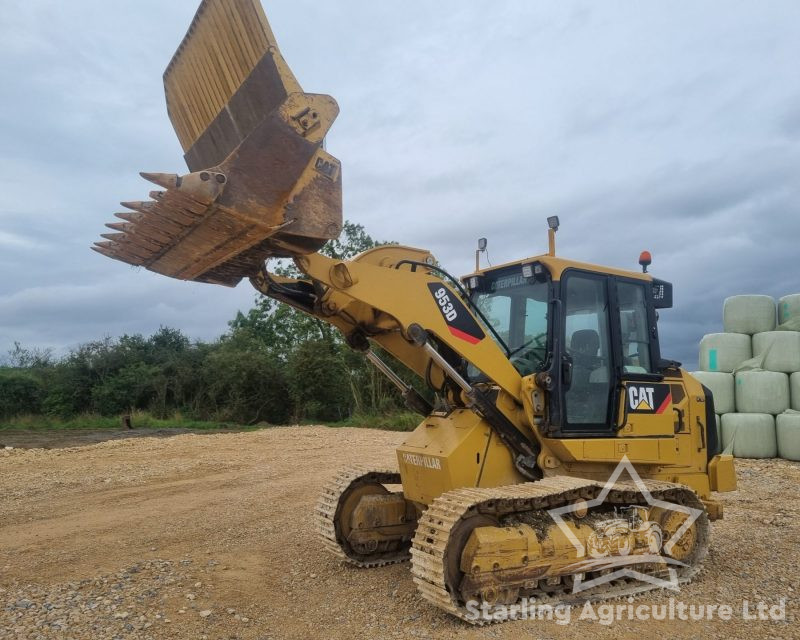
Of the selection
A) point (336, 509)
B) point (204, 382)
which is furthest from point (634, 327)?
point (204, 382)

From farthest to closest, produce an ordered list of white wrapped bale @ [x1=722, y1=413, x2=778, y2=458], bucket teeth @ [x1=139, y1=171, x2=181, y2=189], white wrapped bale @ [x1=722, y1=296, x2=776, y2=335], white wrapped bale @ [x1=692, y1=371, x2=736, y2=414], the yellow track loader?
white wrapped bale @ [x1=722, y1=296, x2=776, y2=335]
white wrapped bale @ [x1=692, y1=371, x2=736, y2=414]
white wrapped bale @ [x1=722, y1=413, x2=778, y2=458]
the yellow track loader
bucket teeth @ [x1=139, y1=171, x2=181, y2=189]

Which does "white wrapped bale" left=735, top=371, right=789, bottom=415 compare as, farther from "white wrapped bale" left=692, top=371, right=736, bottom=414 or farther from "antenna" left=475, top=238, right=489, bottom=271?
"antenna" left=475, top=238, right=489, bottom=271

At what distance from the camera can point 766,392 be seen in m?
12.8

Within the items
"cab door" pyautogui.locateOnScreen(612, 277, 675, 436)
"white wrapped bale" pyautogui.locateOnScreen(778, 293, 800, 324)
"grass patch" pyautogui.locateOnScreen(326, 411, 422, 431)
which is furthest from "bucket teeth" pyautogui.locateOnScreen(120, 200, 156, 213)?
"grass patch" pyautogui.locateOnScreen(326, 411, 422, 431)

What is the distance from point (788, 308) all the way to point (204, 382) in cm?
2432

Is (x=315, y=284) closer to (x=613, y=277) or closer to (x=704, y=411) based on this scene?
(x=613, y=277)

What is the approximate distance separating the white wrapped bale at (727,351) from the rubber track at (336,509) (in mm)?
9798

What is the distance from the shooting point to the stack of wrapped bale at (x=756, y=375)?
12.7 meters

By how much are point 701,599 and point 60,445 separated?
15.7 metres

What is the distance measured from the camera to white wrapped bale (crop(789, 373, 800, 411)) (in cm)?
1270

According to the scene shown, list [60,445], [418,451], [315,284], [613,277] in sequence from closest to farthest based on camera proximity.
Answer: [315,284] → [418,451] → [613,277] → [60,445]

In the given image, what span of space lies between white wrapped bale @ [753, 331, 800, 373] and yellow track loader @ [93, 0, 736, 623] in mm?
7459

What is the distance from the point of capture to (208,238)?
4.31 metres

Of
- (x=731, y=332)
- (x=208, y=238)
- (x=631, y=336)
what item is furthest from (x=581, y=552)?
(x=731, y=332)
